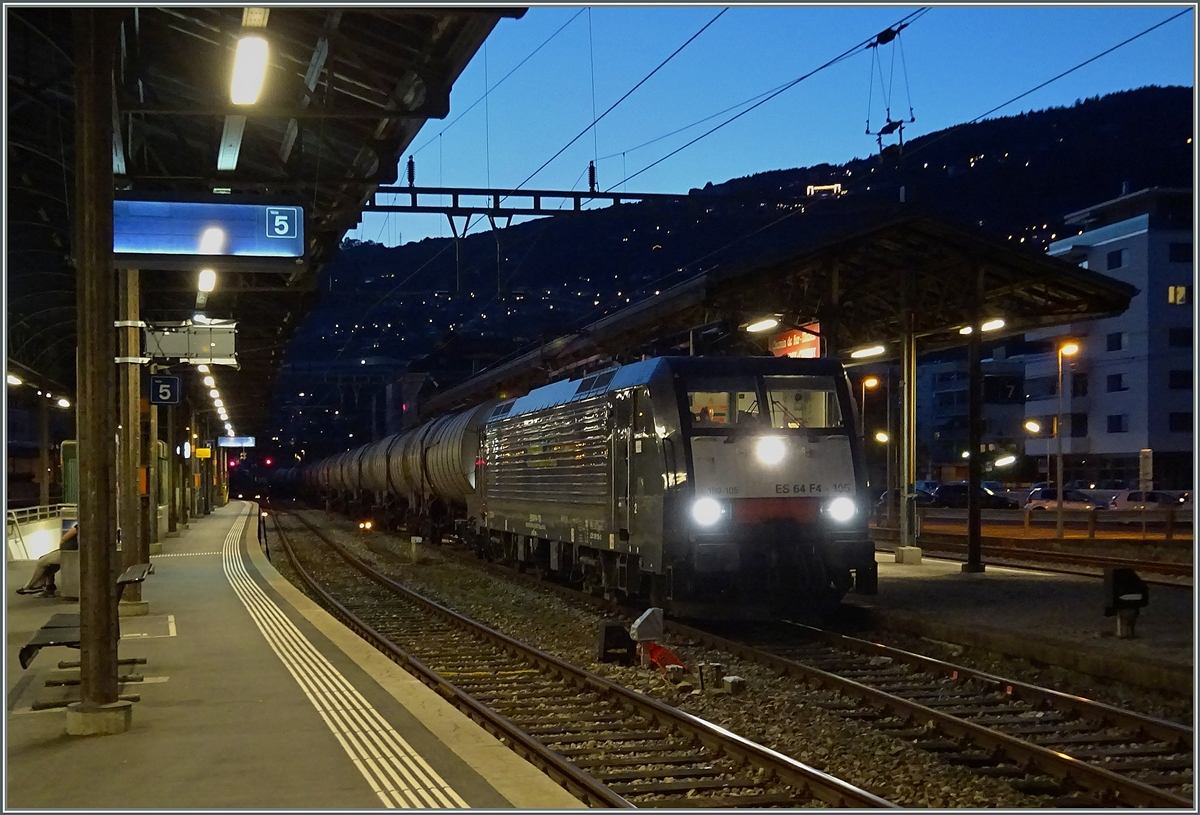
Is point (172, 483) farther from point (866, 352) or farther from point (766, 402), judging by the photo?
point (766, 402)

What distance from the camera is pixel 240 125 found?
525 inches

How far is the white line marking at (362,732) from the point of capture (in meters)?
6.22

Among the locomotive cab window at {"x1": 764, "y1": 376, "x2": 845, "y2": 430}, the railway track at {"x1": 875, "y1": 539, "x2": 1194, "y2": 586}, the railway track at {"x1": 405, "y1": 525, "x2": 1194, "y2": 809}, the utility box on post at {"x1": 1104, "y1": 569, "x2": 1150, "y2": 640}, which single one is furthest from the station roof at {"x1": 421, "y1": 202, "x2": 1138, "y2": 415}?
the utility box on post at {"x1": 1104, "y1": 569, "x2": 1150, "y2": 640}

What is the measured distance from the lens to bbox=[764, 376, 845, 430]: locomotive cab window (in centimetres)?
1384

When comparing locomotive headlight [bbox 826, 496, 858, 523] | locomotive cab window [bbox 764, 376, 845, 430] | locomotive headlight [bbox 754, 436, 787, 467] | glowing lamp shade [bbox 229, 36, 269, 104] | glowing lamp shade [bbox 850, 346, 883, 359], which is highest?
glowing lamp shade [bbox 229, 36, 269, 104]

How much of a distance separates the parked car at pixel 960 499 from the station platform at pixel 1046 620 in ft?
96.6

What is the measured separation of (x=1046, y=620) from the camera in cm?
1275

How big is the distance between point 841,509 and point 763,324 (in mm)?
6595

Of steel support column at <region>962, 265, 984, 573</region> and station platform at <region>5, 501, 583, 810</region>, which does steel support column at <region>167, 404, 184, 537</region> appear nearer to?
station platform at <region>5, 501, 583, 810</region>

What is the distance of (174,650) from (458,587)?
349 inches

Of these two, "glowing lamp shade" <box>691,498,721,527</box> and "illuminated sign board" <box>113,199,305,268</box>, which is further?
"glowing lamp shade" <box>691,498,721,527</box>

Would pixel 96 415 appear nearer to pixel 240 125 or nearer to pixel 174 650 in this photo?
pixel 174 650

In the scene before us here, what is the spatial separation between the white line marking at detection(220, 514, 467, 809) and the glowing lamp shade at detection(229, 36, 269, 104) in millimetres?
4899

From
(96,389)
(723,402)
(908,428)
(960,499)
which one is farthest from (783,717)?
(960,499)
